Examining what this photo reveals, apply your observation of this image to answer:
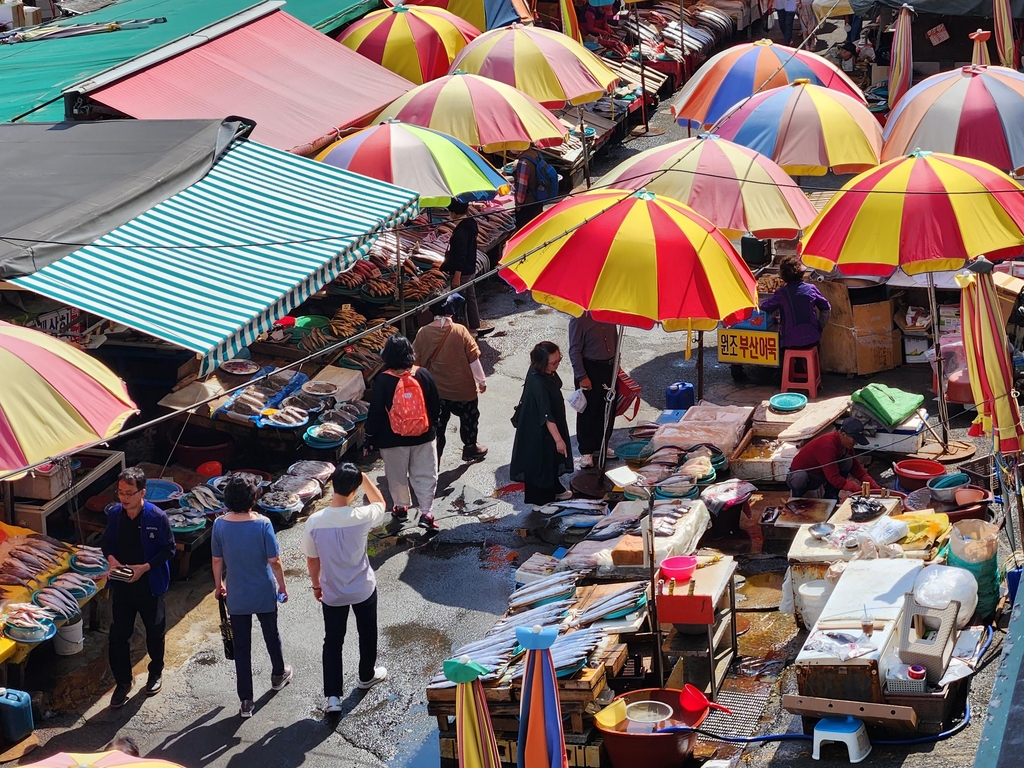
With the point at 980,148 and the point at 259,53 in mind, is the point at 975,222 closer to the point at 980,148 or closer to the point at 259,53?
the point at 980,148

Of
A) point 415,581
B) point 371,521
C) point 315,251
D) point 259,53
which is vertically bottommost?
point 415,581

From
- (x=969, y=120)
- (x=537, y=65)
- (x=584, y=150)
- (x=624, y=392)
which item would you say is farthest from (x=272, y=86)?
(x=969, y=120)

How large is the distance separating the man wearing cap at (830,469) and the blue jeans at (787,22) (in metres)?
18.2

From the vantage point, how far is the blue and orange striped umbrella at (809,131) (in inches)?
516

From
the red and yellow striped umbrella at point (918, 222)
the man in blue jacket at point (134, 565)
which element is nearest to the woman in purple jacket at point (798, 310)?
the red and yellow striped umbrella at point (918, 222)

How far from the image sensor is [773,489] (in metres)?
10.6

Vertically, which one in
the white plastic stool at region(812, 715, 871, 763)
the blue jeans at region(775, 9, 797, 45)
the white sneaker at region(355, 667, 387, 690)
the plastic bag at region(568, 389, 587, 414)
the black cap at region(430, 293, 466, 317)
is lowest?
the white sneaker at region(355, 667, 387, 690)

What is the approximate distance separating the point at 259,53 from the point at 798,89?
20.3 feet

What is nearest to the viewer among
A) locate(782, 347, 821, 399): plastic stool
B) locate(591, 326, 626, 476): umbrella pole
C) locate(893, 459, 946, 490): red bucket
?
locate(893, 459, 946, 490): red bucket

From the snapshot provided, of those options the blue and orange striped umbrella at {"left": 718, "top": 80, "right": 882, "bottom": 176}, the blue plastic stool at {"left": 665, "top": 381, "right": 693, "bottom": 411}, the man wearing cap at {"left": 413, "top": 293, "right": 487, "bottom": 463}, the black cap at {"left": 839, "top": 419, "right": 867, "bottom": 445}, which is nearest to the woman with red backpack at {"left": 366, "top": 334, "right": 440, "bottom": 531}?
the man wearing cap at {"left": 413, "top": 293, "right": 487, "bottom": 463}

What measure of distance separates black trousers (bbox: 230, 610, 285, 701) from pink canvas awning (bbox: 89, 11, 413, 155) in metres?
6.31

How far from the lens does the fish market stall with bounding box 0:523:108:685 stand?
8172 millimetres

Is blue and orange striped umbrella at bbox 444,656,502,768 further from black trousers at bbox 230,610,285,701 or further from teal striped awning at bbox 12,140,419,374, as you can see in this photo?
teal striped awning at bbox 12,140,419,374

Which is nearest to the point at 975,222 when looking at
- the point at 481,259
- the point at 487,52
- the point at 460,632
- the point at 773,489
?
the point at 773,489
